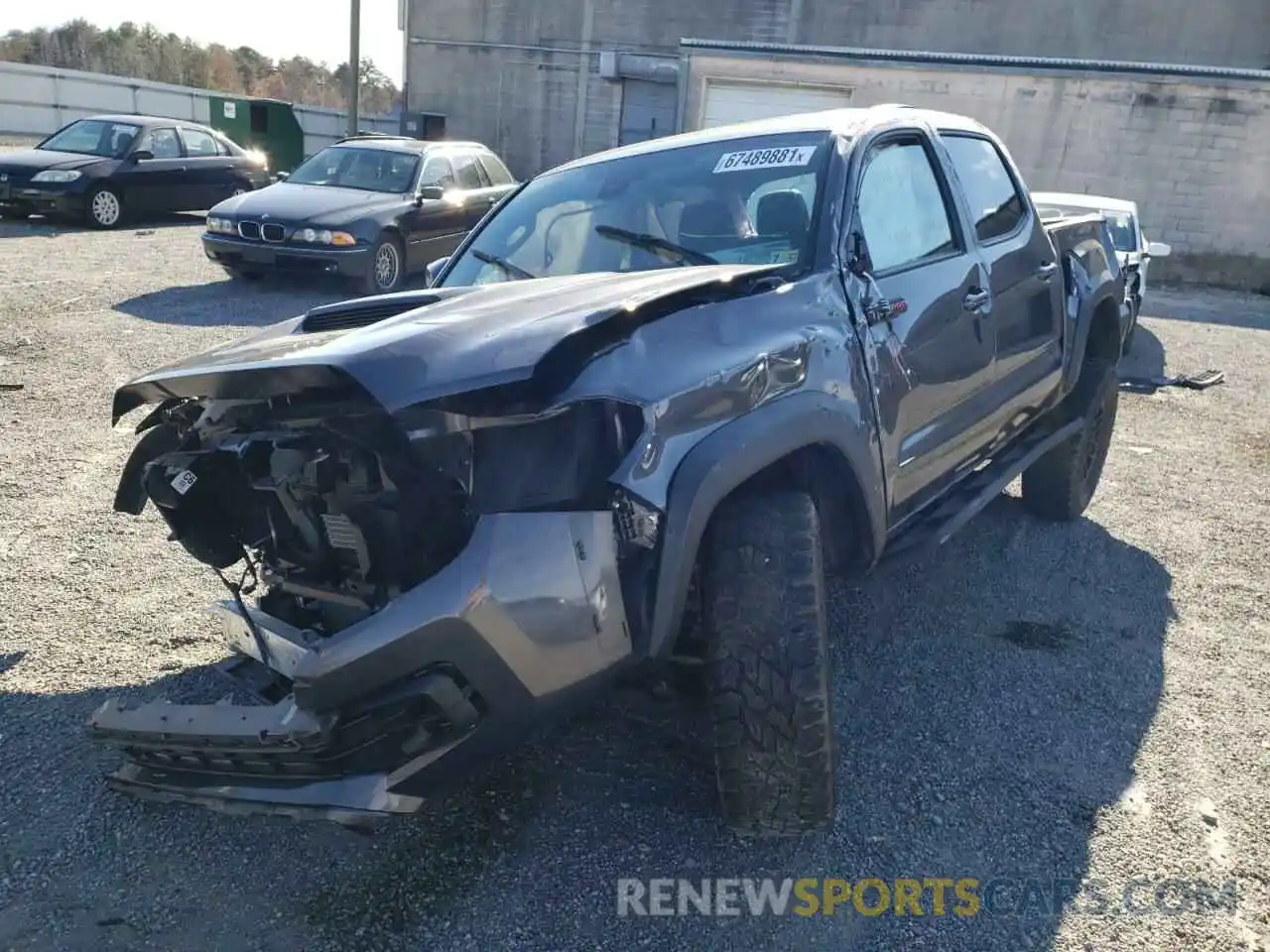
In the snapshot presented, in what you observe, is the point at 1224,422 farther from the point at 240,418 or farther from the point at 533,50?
the point at 533,50

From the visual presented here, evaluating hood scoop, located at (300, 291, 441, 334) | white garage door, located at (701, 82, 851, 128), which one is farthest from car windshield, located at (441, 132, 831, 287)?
white garage door, located at (701, 82, 851, 128)

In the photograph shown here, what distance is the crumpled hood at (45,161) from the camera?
12.6 meters

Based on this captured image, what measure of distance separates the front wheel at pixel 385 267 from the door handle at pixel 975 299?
7115 mm

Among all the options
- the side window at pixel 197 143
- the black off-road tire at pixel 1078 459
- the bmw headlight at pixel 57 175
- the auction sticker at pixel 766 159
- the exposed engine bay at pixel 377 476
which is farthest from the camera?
the side window at pixel 197 143

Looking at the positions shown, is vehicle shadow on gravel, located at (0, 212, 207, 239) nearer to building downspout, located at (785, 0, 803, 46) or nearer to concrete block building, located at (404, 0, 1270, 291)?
concrete block building, located at (404, 0, 1270, 291)

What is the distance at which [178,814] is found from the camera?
8.77ft

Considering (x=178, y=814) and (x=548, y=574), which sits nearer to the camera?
(x=548, y=574)

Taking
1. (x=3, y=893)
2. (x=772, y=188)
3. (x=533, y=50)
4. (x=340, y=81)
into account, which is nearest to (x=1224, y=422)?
(x=772, y=188)

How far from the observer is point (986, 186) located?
412 centimetres

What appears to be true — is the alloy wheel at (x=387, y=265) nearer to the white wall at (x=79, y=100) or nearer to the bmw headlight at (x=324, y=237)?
the bmw headlight at (x=324, y=237)

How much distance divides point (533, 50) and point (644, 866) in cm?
2687

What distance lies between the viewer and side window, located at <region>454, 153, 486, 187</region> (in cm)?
1103

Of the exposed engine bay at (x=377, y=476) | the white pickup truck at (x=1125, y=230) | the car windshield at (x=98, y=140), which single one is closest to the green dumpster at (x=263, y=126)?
the car windshield at (x=98, y=140)

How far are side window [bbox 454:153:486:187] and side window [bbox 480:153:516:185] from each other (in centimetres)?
16
